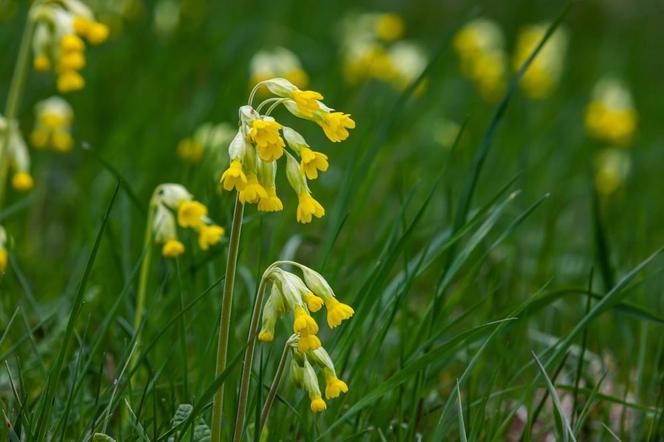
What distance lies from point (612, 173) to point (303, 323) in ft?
12.7

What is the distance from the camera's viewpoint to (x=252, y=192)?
183cm

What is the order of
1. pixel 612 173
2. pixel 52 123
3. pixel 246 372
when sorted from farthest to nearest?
pixel 612 173, pixel 52 123, pixel 246 372

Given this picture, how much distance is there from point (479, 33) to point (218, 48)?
5.11ft

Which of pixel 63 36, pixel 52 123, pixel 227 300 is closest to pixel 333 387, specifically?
pixel 227 300

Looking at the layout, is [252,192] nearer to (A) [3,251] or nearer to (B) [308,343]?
(B) [308,343]

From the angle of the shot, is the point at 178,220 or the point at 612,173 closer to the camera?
the point at 178,220

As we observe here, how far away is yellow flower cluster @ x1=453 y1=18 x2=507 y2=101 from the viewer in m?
6.20

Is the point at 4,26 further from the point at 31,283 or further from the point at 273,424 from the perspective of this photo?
the point at 273,424

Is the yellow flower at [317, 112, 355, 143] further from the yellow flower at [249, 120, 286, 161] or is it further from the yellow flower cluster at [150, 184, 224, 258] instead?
the yellow flower cluster at [150, 184, 224, 258]

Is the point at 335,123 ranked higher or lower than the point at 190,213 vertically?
higher

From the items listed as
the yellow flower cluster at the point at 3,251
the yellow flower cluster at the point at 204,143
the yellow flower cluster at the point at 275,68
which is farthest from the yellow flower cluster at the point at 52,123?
the yellow flower cluster at the point at 275,68

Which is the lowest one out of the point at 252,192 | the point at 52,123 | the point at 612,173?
the point at 612,173

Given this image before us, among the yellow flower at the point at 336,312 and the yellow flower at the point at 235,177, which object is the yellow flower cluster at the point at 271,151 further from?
the yellow flower at the point at 336,312

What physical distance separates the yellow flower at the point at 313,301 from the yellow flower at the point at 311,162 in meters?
0.21
